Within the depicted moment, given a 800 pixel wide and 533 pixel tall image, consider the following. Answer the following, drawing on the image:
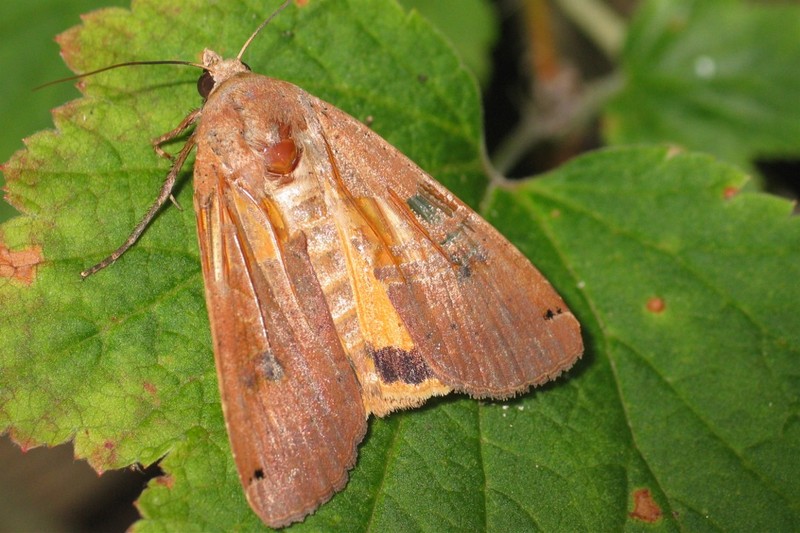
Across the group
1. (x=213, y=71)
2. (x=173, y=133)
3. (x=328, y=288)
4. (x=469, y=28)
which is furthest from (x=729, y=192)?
(x=173, y=133)

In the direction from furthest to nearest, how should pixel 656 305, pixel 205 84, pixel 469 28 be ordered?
pixel 469 28, pixel 656 305, pixel 205 84

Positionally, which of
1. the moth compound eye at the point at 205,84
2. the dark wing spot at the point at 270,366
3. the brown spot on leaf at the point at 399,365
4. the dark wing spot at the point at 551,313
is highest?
the moth compound eye at the point at 205,84

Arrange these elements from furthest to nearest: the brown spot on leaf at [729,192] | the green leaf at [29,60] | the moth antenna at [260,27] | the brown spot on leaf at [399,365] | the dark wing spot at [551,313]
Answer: the green leaf at [29,60]
the brown spot on leaf at [729,192]
the moth antenna at [260,27]
the dark wing spot at [551,313]
the brown spot on leaf at [399,365]

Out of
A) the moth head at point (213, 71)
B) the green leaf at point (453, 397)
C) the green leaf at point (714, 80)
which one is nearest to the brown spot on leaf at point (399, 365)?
the green leaf at point (453, 397)

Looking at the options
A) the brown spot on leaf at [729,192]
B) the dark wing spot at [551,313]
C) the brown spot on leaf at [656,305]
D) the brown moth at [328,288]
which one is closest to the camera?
the brown moth at [328,288]

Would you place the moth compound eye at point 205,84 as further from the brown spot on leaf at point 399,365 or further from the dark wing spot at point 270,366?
the brown spot on leaf at point 399,365

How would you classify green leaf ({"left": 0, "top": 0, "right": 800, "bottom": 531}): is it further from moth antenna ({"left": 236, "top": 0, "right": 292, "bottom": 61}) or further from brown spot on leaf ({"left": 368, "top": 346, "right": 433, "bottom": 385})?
brown spot on leaf ({"left": 368, "top": 346, "right": 433, "bottom": 385})

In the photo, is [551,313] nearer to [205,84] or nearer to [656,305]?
[656,305]
